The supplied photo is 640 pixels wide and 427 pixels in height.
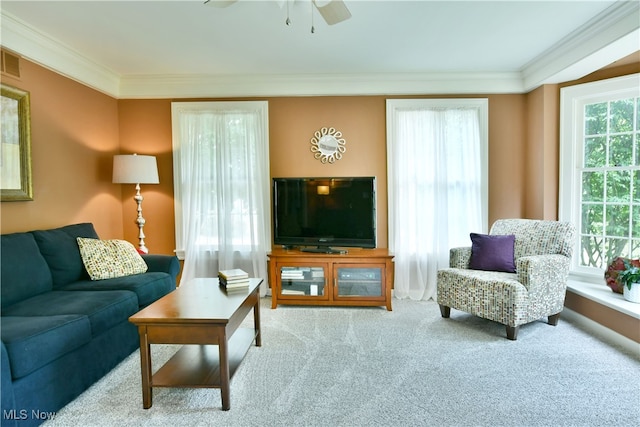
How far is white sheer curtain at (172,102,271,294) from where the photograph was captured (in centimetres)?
422

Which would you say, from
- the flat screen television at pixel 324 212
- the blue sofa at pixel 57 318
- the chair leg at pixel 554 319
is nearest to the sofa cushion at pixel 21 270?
the blue sofa at pixel 57 318

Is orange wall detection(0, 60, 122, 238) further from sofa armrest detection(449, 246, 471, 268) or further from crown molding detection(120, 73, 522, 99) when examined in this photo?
sofa armrest detection(449, 246, 471, 268)

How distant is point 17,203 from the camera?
116 inches

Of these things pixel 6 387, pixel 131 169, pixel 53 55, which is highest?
pixel 53 55

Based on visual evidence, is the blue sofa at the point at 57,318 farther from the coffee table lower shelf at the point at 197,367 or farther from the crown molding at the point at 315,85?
the crown molding at the point at 315,85

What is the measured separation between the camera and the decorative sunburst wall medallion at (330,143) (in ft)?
14.0

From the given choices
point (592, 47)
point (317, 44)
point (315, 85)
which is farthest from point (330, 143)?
point (592, 47)

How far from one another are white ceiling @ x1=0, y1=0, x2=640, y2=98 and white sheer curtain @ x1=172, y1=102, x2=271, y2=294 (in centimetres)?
28

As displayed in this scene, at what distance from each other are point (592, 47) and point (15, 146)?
15.6 feet

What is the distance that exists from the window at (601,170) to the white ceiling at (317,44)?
354 millimetres

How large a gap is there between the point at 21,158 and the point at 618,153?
5.23 m

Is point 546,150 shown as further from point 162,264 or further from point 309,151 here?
point 162,264

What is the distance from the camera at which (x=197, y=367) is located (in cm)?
226

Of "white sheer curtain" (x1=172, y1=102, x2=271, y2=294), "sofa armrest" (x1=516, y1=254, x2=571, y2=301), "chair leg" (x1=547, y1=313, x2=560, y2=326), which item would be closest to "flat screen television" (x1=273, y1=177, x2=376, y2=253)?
"white sheer curtain" (x1=172, y1=102, x2=271, y2=294)
